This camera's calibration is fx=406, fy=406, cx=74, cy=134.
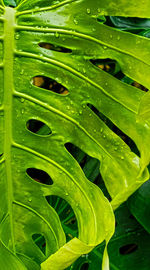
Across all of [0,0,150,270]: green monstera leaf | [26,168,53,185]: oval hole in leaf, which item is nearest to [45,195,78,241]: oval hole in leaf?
[26,168,53,185]: oval hole in leaf

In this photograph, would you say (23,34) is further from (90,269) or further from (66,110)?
(90,269)

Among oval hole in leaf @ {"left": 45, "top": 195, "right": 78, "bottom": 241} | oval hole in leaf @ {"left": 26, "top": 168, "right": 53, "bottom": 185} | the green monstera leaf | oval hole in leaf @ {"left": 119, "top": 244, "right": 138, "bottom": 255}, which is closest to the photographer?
the green monstera leaf

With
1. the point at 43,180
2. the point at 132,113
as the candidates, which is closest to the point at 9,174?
the point at 132,113

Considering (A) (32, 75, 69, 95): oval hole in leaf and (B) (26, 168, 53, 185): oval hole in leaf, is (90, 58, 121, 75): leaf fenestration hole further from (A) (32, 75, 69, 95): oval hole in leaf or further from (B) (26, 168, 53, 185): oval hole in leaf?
(B) (26, 168, 53, 185): oval hole in leaf

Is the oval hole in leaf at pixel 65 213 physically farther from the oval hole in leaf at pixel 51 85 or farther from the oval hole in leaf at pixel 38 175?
the oval hole in leaf at pixel 51 85

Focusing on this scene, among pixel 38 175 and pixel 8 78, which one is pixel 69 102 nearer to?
pixel 8 78

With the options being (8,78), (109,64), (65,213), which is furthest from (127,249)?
(8,78)

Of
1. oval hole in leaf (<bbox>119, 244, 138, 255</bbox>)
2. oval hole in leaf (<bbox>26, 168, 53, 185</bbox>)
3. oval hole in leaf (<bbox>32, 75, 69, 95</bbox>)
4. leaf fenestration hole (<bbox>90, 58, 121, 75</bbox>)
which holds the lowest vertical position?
oval hole in leaf (<bbox>119, 244, 138, 255</bbox>)

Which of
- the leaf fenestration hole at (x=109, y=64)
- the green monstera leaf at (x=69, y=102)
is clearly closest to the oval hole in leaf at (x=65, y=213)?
the green monstera leaf at (x=69, y=102)
